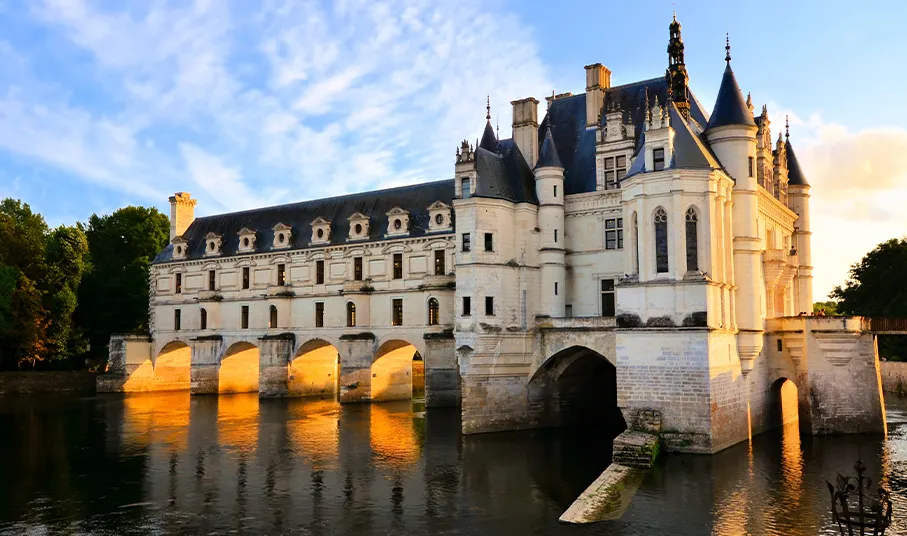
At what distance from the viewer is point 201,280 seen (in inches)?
2131

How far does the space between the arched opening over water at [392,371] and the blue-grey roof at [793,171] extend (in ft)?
76.8

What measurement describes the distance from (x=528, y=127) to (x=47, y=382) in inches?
1681

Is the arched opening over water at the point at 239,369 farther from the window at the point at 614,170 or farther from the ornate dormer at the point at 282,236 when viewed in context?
the window at the point at 614,170

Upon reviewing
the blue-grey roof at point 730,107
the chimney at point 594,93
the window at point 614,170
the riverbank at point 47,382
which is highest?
the chimney at point 594,93

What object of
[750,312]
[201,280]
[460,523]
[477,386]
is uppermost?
[201,280]

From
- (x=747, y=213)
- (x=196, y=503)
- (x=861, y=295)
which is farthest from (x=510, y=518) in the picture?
(x=861, y=295)

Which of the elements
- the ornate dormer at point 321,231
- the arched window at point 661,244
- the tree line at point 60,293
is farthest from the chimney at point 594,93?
the tree line at point 60,293

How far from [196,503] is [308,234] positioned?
31173mm

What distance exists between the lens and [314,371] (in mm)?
50031

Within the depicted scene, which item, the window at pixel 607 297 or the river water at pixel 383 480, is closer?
the river water at pixel 383 480

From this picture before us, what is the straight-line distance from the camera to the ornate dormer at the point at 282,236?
163 ft

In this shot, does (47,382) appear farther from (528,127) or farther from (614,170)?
(614,170)

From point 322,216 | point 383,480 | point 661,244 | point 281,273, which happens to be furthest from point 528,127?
point 281,273

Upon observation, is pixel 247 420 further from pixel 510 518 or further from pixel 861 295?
pixel 861 295
